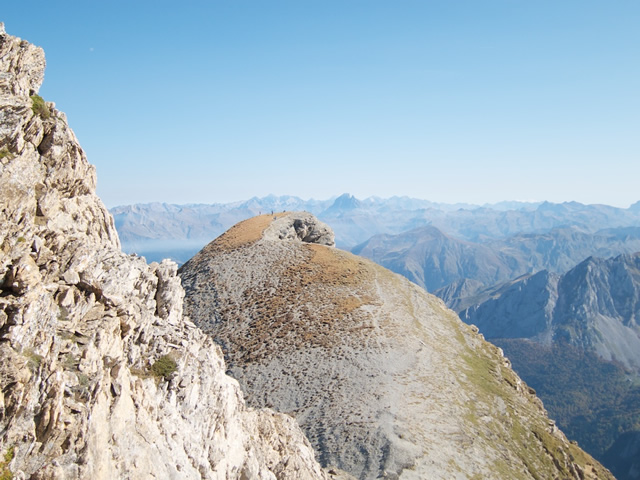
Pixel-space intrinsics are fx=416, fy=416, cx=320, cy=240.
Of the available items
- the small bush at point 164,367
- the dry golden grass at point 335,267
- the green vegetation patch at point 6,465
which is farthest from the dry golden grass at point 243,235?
the green vegetation patch at point 6,465

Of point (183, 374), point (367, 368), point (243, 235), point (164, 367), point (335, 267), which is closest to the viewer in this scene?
point (164, 367)

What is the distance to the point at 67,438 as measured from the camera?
1365 cm

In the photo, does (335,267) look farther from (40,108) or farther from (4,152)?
(4,152)

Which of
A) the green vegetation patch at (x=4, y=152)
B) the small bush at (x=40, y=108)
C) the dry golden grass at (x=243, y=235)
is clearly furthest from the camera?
the dry golden grass at (x=243, y=235)

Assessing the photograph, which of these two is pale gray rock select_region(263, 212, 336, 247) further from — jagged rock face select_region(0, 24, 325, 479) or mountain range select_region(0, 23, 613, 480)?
jagged rock face select_region(0, 24, 325, 479)

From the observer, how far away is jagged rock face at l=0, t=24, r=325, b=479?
13.6m

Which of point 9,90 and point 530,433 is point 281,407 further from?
point 9,90

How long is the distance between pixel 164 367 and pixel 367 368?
31.1 m

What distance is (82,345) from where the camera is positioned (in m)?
15.9

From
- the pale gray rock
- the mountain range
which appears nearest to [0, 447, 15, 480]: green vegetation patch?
the mountain range

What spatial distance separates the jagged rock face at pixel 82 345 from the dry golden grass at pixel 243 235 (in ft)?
154

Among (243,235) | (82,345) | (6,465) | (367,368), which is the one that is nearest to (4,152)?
(82,345)

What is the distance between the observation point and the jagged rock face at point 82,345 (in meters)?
13.6

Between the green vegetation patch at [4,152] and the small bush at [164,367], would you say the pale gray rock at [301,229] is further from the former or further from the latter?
the green vegetation patch at [4,152]
